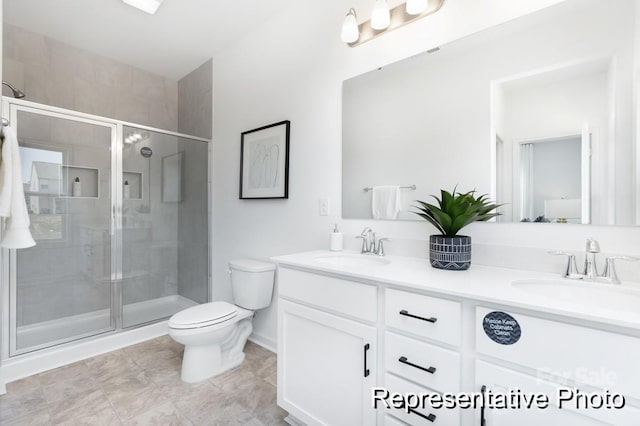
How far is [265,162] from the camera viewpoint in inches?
89.8

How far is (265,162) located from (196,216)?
3.64ft

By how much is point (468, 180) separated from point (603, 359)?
84 cm

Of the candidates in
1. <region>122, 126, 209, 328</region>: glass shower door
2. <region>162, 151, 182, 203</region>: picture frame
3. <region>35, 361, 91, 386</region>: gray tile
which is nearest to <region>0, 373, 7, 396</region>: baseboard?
<region>35, 361, 91, 386</region>: gray tile

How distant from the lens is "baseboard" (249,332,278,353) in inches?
87.6

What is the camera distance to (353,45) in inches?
68.9

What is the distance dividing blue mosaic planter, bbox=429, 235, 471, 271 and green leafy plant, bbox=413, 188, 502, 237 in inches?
2.3

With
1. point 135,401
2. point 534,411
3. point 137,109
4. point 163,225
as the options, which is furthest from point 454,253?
point 137,109

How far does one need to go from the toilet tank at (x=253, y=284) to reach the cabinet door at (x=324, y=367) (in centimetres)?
71

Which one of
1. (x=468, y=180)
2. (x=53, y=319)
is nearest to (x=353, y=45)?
(x=468, y=180)

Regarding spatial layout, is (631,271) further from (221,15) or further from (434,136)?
(221,15)

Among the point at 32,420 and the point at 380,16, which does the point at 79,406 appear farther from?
the point at 380,16

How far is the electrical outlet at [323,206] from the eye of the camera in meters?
1.88

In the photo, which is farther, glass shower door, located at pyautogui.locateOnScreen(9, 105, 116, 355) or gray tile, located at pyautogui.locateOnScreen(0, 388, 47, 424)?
glass shower door, located at pyautogui.locateOnScreen(9, 105, 116, 355)

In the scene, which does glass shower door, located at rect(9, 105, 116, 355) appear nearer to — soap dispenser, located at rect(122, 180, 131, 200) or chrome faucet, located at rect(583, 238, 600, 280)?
soap dispenser, located at rect(122, 180, 131, 200)
